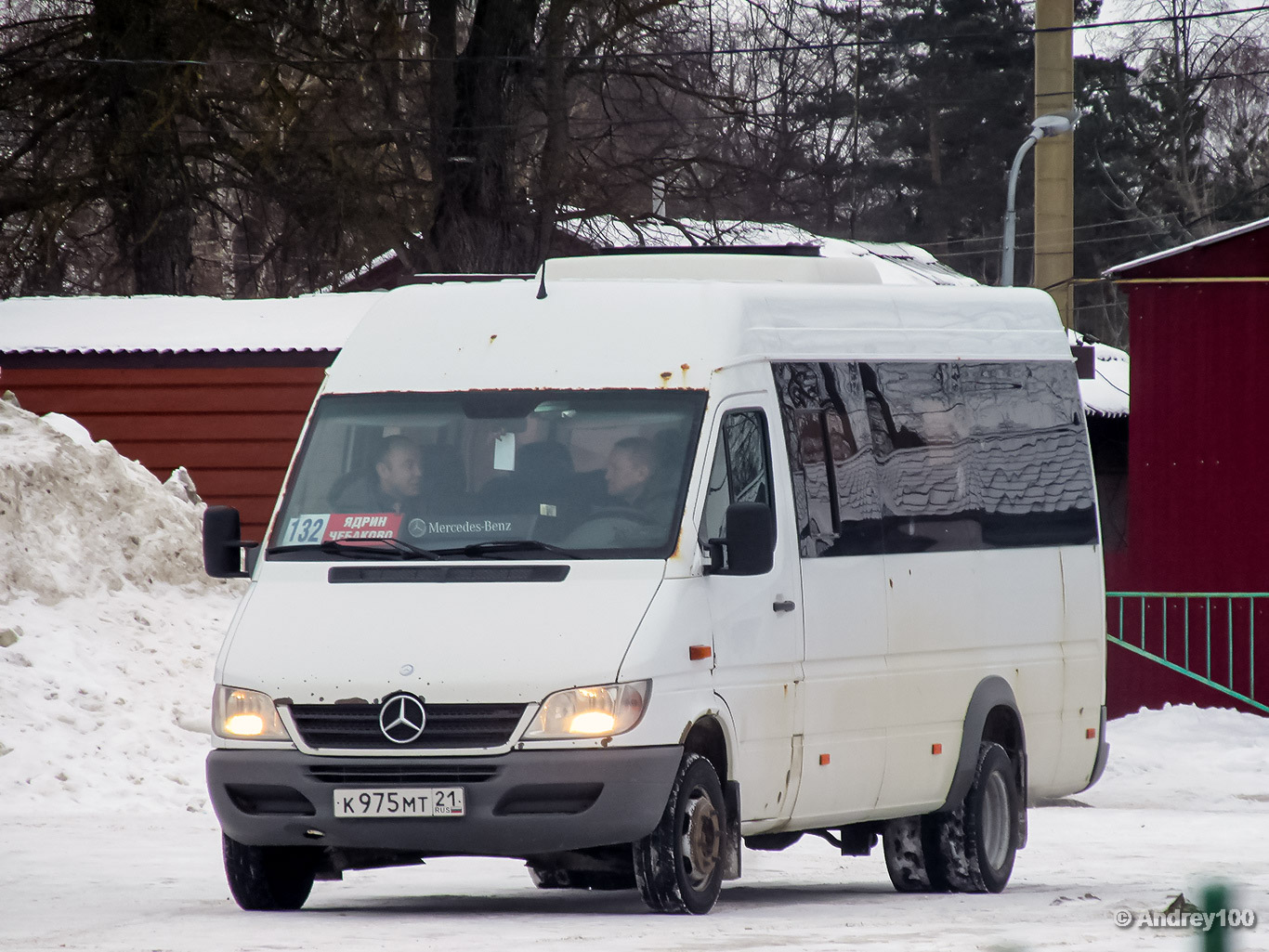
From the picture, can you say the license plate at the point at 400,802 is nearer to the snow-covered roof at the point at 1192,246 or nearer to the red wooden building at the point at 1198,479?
the red wooden building at the point at 1198,479

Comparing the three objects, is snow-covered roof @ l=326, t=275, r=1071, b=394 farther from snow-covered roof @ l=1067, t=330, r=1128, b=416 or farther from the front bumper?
snow-covered roof @ l=1067, t=330, r=1128, b=416

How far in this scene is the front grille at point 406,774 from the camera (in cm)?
741

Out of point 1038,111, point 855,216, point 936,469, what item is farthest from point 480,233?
point 855,216

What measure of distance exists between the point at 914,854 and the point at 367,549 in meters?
3.22

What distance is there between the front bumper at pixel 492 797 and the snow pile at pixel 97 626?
575cm

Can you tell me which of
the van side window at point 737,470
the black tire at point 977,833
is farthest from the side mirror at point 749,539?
the black tire at point 977,833

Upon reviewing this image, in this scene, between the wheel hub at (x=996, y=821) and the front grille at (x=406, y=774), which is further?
the wheel hub at (x=996, y=821)

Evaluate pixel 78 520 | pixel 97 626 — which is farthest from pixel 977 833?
pixel 78 520

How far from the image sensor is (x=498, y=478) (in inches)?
320

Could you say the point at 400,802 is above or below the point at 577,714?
below

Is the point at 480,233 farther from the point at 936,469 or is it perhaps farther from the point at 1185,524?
the point at 936,469

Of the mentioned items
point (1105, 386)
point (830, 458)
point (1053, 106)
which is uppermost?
point (1053, 106)

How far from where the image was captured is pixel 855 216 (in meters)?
A: 53.0

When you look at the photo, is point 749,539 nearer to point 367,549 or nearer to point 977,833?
point 367,549
